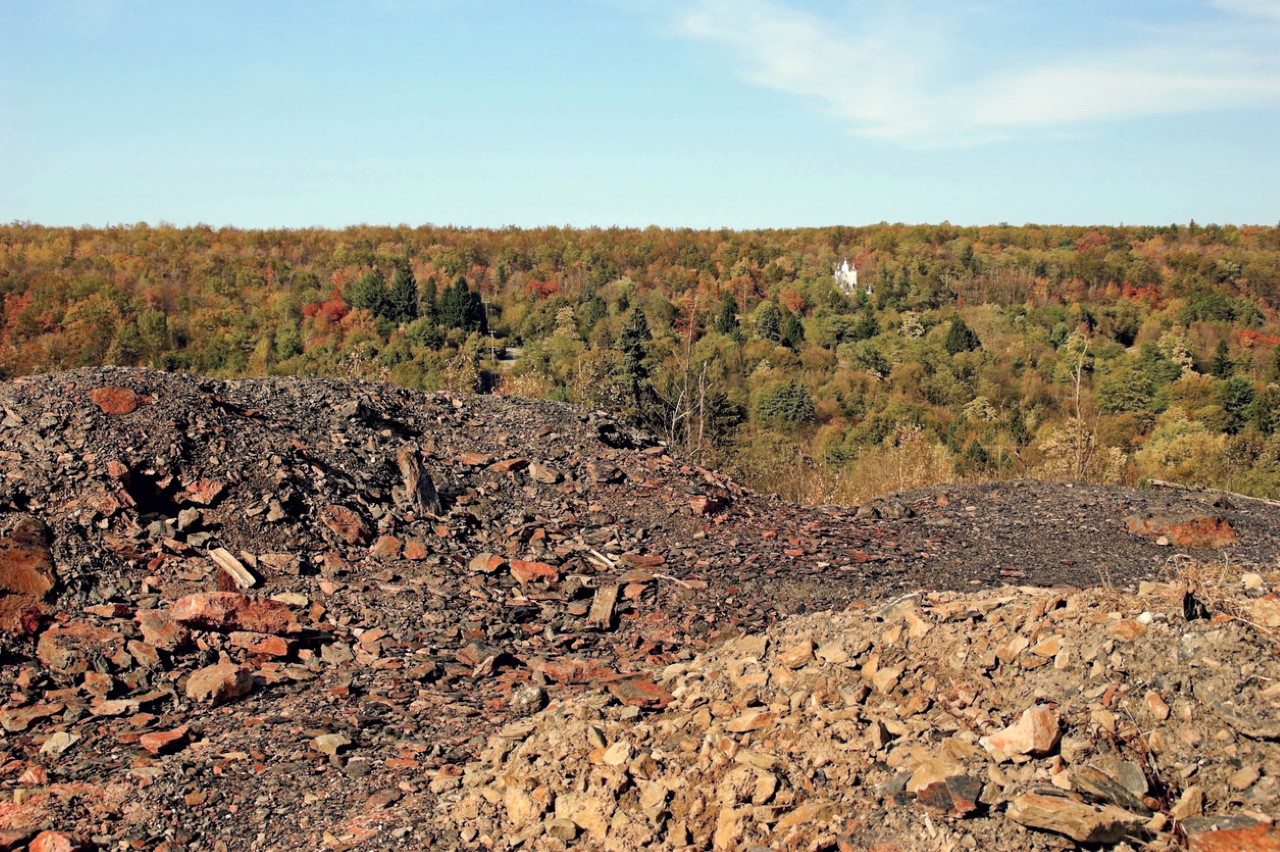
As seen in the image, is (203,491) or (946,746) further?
(203,491)

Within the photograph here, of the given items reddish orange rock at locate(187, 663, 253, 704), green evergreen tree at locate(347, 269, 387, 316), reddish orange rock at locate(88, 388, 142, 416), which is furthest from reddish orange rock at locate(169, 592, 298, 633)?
green evergreen tree at locate(347, 269, 387, 316)

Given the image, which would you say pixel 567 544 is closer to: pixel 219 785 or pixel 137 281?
pixel 219 785

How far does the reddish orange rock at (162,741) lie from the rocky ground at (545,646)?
0.03 m

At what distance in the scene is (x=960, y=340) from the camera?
1412 inches

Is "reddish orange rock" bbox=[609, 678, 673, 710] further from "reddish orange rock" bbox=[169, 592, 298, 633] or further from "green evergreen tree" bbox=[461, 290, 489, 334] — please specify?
"green evergreen tree" bbox=[461, 290, 489, 334]

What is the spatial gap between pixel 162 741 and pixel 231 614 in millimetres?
1221

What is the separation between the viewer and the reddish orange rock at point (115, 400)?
690cm

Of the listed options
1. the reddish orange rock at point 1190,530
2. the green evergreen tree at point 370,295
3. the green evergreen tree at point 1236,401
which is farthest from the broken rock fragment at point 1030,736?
the green evergreen tree at point 370,295

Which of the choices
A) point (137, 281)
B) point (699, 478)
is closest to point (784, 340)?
point (137, 281)

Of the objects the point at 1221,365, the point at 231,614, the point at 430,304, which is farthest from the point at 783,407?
the point at 231,614

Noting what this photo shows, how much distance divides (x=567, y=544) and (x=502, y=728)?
104 inches

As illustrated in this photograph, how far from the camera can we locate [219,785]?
3723mm

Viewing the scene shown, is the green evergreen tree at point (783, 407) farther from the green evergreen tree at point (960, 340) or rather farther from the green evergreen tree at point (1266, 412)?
the green evergreen tree at point (1266, 412)

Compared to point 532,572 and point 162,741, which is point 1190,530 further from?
point 162,741
